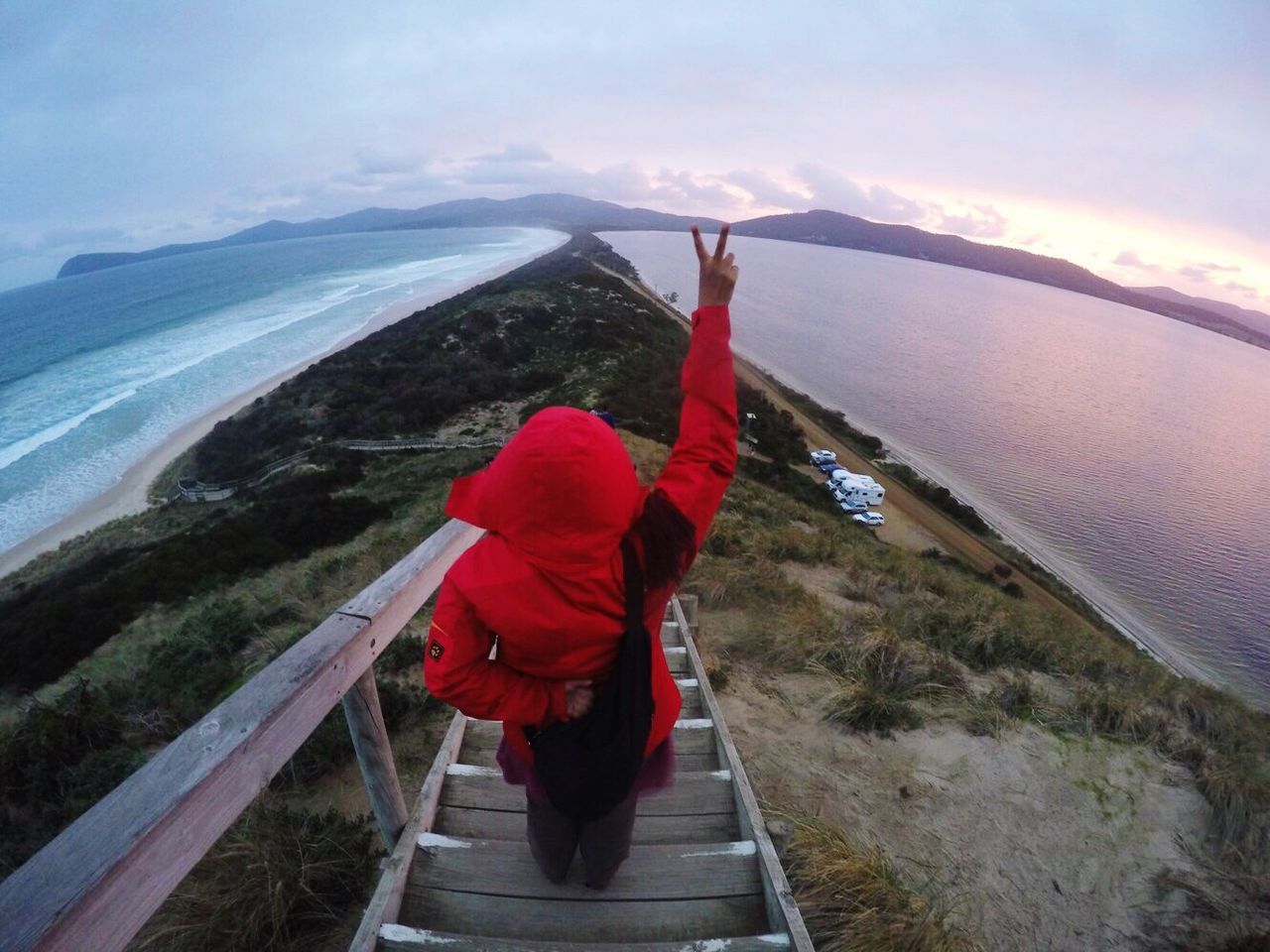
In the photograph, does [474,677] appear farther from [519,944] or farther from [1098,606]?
[1098,606]

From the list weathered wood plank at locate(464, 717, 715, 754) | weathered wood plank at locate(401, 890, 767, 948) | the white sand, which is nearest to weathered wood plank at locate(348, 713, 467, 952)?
weathered wood plank at locate(401, 890, 767, 948)

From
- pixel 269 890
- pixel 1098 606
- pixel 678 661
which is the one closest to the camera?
pixel 269 890

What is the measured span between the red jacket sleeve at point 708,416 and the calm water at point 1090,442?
20535 mm

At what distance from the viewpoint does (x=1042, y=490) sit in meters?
28.6

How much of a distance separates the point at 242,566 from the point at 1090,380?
2682 inches

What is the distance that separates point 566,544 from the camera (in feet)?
4.62

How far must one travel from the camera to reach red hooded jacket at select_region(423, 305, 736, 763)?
4.55 feet

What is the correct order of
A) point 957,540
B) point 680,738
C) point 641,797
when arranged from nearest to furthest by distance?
1. point 641,797
2. point 680,738
3. point 957,540

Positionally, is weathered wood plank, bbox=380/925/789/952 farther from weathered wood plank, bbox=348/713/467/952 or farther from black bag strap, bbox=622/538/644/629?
black bag strap, bbox=622/538/644/629

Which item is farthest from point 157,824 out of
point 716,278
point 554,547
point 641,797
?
point 641,797

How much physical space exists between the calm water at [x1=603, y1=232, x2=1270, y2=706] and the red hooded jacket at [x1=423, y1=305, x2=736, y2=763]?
20623 millimetres

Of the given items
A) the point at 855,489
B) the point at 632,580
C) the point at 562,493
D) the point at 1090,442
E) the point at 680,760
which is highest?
the point at 562,493

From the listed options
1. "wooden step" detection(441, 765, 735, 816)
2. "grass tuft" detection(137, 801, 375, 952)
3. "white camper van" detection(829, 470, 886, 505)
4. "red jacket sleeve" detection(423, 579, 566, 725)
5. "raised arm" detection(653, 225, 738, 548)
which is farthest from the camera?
"white camper van" detection(829, 470, 886, 505)

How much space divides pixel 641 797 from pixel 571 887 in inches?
17.8
